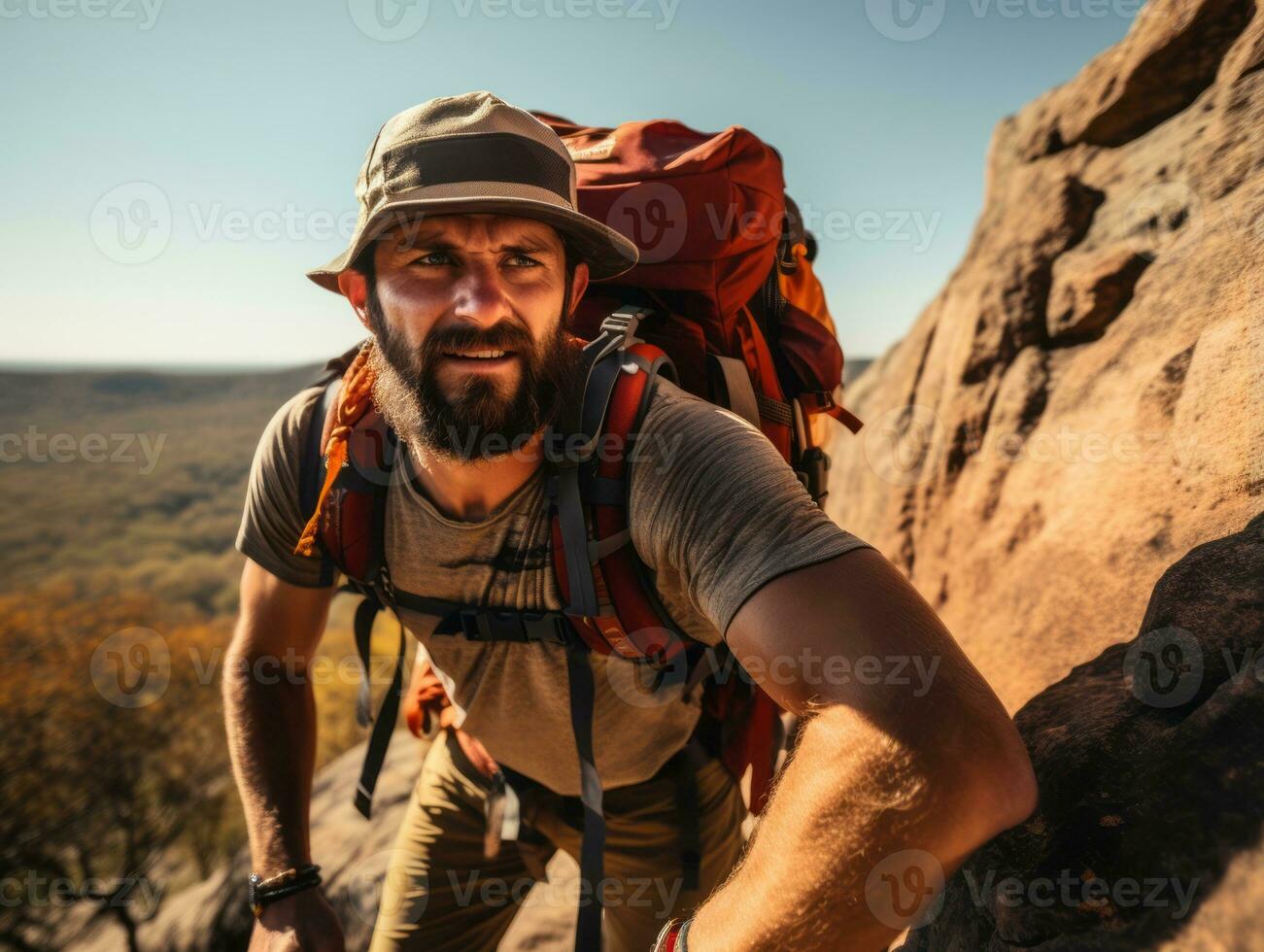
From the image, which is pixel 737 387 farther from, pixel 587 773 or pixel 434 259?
→ pixel 587 773

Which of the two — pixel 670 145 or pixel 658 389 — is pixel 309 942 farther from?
pixel 670 145

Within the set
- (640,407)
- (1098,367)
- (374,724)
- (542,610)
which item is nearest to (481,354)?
(640,407)

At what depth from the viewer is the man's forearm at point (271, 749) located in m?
2.44

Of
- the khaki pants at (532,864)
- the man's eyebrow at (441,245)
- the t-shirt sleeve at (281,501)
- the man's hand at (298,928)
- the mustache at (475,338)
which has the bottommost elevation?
the khaki pants at (532,864)

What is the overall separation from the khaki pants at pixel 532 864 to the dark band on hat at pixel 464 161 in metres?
2.35

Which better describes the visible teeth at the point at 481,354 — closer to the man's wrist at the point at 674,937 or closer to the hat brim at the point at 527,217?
the hat brim at the point at 527,217

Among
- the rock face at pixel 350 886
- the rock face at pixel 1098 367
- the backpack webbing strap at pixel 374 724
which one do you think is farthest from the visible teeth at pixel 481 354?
the rock face at pixel 350 886

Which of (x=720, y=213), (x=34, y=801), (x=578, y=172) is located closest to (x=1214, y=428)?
(x=720, y=213)

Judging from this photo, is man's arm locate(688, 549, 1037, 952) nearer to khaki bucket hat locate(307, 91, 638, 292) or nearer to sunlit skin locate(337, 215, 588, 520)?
sunlit skin locate(337, 215, 588, 520)

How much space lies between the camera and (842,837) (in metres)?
1.24

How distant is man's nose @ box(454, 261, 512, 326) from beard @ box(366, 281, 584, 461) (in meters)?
0.04

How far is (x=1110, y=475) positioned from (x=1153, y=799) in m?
1.89

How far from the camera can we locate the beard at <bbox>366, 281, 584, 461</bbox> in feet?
6.91

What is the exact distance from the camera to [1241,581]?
1.52m
